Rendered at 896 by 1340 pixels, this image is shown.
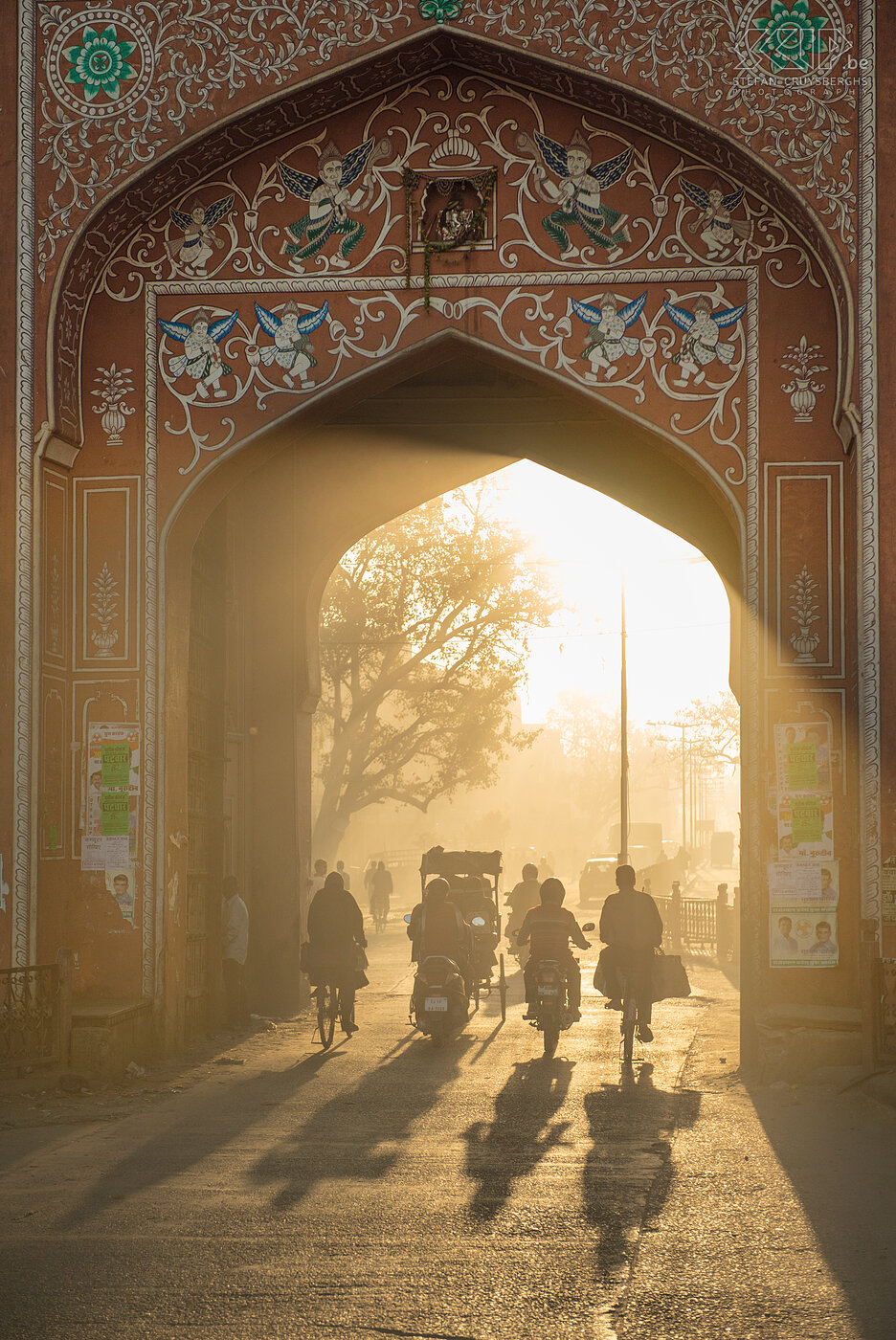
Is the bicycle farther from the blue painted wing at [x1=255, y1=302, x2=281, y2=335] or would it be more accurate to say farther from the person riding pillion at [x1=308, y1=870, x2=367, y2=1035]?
the blue painted wing at [x1=255, y1=302, x2=281, y2=335]

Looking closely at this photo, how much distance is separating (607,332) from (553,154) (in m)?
1.33

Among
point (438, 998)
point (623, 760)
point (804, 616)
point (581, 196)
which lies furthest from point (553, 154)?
point (623, 760)

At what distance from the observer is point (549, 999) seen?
1185 cm

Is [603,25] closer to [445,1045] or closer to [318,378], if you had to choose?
[318,378]

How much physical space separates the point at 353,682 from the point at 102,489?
64.9 feet

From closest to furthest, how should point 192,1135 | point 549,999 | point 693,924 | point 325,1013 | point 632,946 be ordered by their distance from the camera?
point 192,1135 < point 632,946 < point 549,999 < point 325,1013 < point 693,924

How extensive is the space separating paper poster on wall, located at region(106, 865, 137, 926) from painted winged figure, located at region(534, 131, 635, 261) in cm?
539

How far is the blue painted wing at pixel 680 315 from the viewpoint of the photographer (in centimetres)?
1078

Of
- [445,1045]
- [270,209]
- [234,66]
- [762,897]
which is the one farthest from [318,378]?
[445,1045]

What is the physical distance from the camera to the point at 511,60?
10.5 meters

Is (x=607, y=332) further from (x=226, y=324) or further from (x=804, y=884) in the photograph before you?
(x=804, y=884)

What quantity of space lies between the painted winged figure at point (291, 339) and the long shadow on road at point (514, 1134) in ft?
17.0

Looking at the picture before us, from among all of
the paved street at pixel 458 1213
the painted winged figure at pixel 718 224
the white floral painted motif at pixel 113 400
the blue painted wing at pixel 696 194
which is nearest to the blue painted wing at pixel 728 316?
the painted winged figure at pixel 718 224

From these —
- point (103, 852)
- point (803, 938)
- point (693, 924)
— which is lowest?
point (693, 924)
